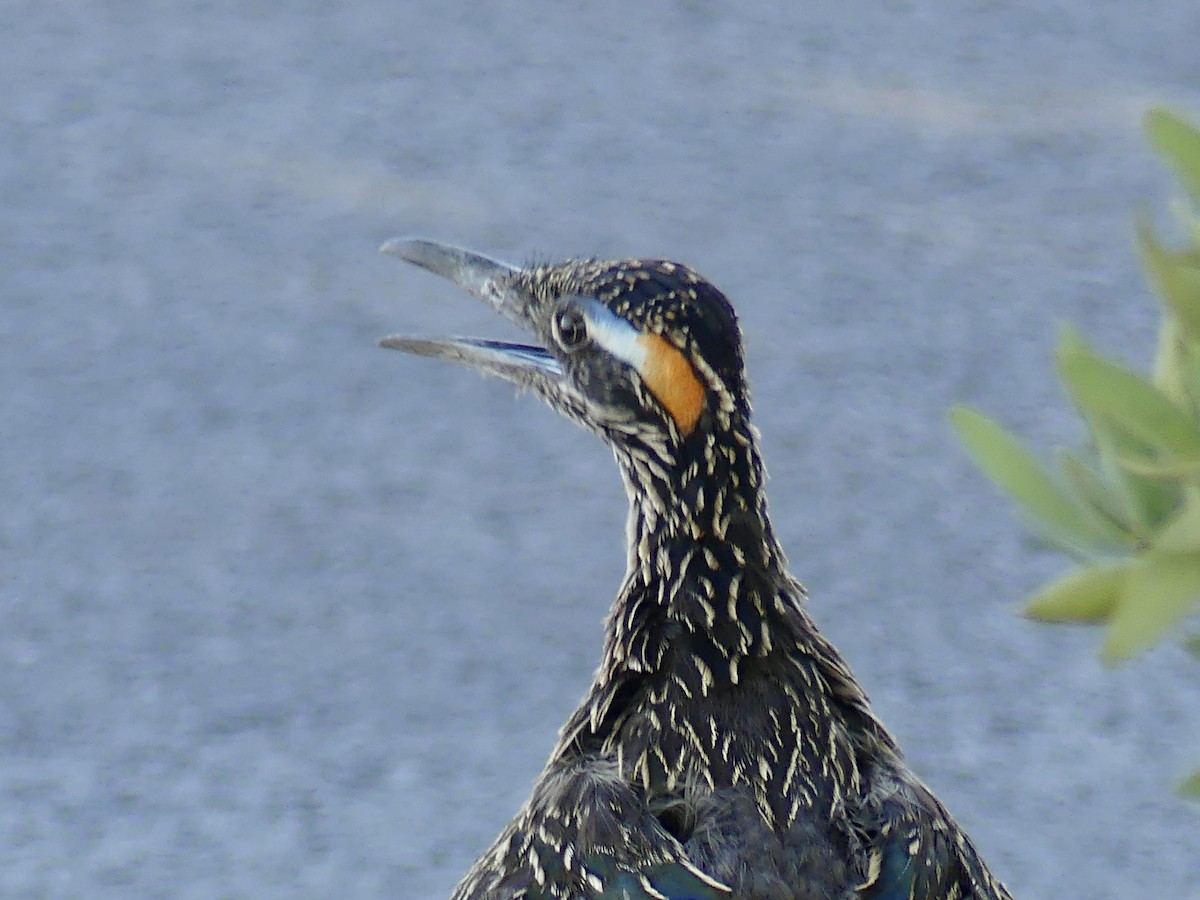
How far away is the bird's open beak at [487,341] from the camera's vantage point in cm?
362

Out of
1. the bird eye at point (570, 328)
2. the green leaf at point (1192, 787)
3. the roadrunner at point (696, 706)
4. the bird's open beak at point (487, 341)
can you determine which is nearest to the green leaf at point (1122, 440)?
the green leaf at point (1192, 787)

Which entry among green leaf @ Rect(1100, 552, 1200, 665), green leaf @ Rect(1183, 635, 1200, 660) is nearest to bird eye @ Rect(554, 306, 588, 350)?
green leaf @ Rect(1183, 635, 1200, 660)

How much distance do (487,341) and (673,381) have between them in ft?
2.15

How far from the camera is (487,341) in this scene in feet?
12.5

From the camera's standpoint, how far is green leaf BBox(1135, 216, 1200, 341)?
1.54m

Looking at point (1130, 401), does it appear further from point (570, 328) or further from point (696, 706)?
point (570, 328)

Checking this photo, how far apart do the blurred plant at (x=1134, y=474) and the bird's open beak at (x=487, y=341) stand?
5.71ft

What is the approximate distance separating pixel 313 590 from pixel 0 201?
2490 millimetres

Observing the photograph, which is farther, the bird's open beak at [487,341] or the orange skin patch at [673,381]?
the bird's open beak at [487,341]

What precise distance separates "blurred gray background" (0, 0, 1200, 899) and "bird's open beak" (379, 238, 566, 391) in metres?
0.67

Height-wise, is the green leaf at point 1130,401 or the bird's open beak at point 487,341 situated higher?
the green leaf at point 1130,401

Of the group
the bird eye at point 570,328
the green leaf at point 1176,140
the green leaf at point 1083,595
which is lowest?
the bird eye at point 570,328

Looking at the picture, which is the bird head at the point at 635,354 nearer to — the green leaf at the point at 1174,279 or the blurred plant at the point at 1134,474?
the blurred plant at the point at 1134,474

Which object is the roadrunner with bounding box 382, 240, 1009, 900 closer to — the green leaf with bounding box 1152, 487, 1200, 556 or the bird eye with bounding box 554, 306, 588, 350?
the bird eye with bounding box 554, 306, 588, 350
